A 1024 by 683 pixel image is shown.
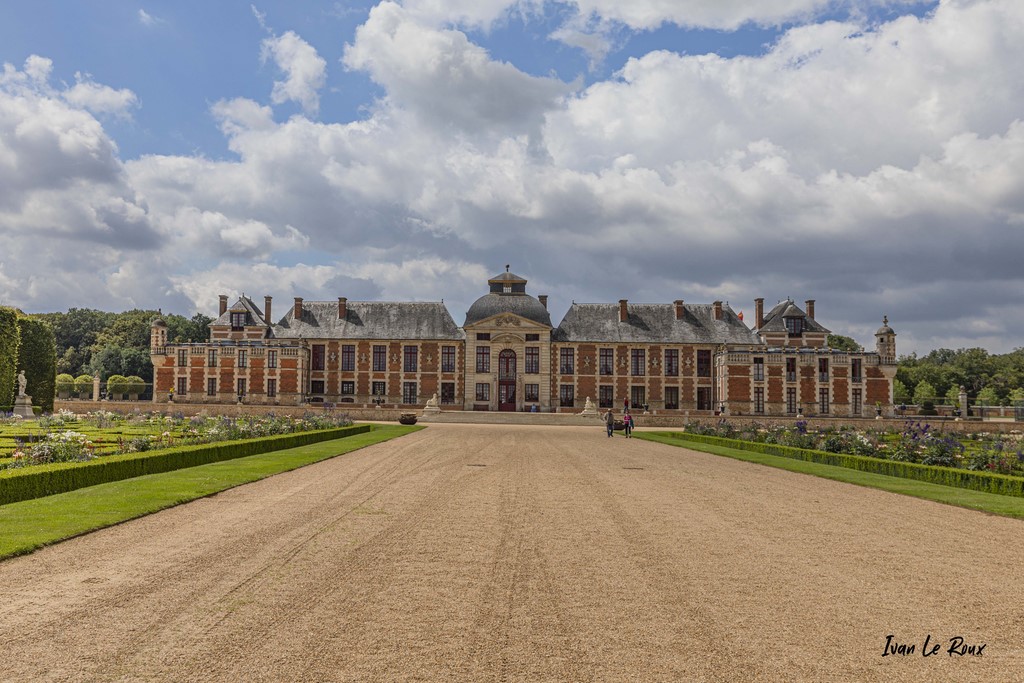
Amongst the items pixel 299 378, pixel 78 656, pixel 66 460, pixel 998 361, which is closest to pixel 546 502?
pixel 78 656

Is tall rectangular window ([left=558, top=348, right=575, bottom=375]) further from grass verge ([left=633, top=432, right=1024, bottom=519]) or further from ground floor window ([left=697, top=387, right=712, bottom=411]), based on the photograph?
grass verge ([left=633, top=432, right=1024, bottom=519])

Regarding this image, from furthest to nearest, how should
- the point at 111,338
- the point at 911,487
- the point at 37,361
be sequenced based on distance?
the point at 111,338 < the point at 37,361 < the point at 911,487

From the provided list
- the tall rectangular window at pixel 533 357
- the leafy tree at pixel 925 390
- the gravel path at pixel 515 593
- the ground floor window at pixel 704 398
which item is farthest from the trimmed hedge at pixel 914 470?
the leafy tree at pixel 925 390

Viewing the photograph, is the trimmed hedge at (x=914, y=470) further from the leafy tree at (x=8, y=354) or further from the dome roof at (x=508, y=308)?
the leafy tree at (x=8, y=354)

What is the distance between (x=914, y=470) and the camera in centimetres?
1767

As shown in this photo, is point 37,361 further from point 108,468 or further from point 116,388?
point 108,468

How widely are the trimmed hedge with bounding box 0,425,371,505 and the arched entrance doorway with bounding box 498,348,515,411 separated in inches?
1529

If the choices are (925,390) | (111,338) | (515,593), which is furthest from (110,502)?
(111,338)

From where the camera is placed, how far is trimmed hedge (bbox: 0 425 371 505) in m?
11.7

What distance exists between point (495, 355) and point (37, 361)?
3151cm

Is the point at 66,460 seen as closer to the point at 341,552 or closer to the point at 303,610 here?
the point at 341,552

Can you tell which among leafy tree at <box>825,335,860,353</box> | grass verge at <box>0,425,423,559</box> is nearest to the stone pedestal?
grass verge at <box>0,425,423,559</box>

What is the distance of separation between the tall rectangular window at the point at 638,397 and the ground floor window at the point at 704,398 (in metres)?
4.43

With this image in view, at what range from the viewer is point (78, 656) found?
534 centimetres
